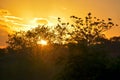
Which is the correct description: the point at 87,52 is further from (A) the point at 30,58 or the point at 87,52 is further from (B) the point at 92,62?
(A) the point at 30,58

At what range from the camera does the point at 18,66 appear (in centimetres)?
5553

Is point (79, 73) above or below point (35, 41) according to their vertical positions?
below

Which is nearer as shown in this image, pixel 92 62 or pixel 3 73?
pixel 92 62

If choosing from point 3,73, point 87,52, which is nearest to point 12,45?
point 3,73

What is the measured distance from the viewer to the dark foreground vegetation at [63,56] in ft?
90.0

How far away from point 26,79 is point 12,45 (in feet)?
104

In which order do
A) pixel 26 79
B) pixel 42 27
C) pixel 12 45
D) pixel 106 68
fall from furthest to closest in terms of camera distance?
pixel 12 45 < pixel 42 27 < pixel 26 79 < pixel 106 68

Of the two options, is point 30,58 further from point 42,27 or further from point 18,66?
point 42,27

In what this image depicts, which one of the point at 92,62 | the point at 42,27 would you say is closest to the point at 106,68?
the point at 92,62

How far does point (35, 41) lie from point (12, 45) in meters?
9.59

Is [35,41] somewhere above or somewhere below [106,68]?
above

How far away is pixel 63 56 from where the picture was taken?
29.5 meters

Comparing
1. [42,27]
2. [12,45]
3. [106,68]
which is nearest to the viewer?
[106,68]

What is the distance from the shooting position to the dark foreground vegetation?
27.4 metres
